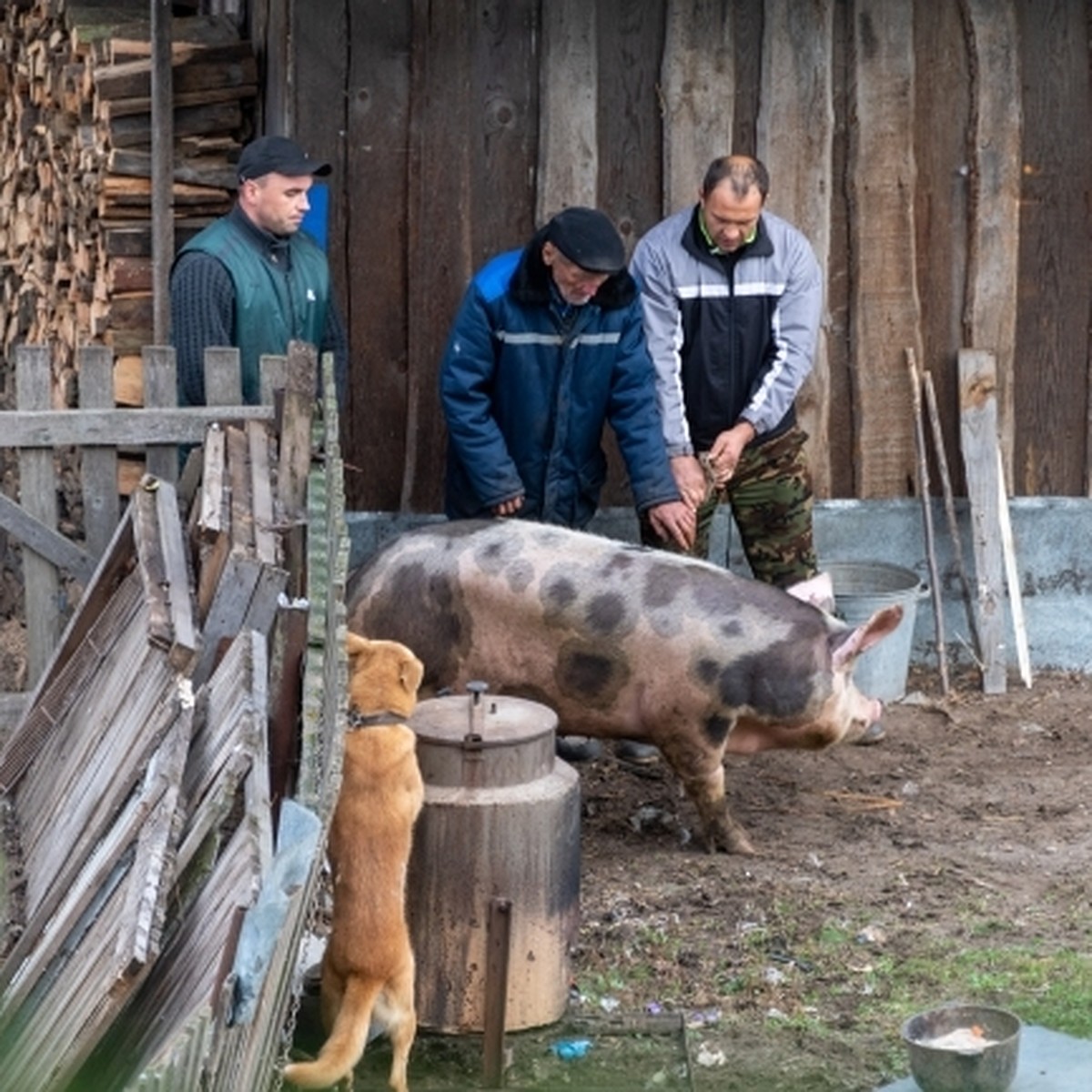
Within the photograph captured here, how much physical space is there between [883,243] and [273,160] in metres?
2.77

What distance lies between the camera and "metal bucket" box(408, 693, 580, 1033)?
6.46 m

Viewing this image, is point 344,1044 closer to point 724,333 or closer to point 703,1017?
point 703,1017

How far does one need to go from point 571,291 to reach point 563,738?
1.67m

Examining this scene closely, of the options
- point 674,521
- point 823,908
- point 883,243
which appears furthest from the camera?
point 883,243

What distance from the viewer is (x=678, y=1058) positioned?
660 centimetres

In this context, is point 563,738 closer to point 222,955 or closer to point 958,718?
point 958,718

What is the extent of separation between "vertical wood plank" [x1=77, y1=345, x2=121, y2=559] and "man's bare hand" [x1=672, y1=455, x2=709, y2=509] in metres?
2.25

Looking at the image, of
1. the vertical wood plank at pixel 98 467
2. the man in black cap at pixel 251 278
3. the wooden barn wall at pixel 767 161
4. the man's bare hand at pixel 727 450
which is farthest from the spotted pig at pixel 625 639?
the wooden barn wall at pixel 767 161

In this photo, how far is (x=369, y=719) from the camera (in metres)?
6.17

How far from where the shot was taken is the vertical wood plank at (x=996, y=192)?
31.8 ft

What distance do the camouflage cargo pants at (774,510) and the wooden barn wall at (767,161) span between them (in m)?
0.59

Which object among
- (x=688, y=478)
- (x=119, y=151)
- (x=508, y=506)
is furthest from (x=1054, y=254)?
(x=119, y=151)

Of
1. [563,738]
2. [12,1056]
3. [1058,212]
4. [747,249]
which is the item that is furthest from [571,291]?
[12,1056]

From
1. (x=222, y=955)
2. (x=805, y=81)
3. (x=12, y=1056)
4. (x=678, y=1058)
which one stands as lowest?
(x=678, y=1058)
